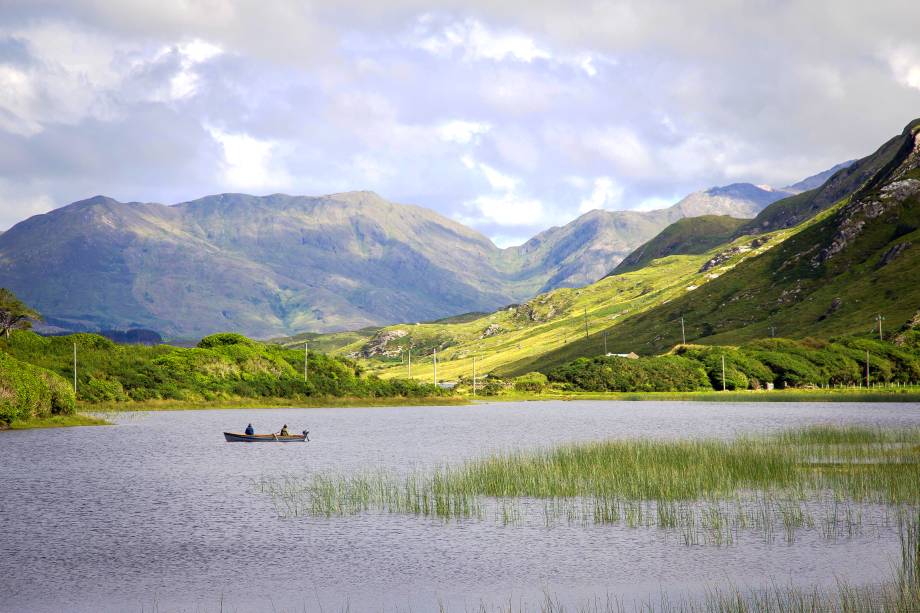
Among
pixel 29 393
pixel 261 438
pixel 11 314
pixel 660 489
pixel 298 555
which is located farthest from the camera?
pixel 11 314

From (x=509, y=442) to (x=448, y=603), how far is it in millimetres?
59479

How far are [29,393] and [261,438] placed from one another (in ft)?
101

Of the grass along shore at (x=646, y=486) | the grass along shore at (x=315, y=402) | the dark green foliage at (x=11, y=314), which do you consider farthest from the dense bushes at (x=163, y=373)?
the grass along shore at (x=646, y=486)

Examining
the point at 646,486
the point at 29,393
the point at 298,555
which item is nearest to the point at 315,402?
the point at 29,393

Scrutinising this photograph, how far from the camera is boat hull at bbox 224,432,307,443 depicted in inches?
3617

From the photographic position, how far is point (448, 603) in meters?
29.9

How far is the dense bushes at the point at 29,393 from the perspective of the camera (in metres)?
97.6

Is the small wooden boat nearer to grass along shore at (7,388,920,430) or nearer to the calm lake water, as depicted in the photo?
the calm lake water

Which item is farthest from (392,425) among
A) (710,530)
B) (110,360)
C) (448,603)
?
(448,603)

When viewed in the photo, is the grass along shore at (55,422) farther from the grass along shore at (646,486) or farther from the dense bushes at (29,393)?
the grass along shore at (646,486)

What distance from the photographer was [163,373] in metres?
170

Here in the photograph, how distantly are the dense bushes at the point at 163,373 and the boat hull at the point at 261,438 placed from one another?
2595 inches

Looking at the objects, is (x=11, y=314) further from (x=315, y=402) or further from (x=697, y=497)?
(x=697, y=497)

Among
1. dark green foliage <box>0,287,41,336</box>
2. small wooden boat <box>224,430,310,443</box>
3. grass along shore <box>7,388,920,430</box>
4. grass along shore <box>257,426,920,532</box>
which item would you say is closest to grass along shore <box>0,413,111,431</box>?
grass along shore <box>7,388,920,430</box>
